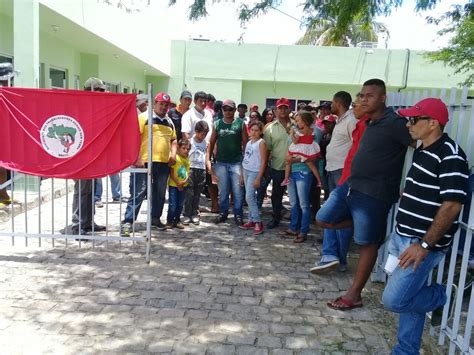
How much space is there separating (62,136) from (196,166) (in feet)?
7.30

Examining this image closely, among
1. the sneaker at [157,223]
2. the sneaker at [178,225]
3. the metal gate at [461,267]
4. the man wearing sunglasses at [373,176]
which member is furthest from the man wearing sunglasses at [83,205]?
the metal gate at [461,267]

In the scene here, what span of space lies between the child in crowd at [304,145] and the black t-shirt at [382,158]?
2.02 meters

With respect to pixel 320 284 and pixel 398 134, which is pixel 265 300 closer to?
pixel 320 284

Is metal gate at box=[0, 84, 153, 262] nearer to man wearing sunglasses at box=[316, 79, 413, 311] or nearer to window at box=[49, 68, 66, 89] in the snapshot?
man wearing sunglasses at box=[316, 79, 413, 311]

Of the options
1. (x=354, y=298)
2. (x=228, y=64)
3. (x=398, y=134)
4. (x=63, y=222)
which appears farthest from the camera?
(x=228, y=64)

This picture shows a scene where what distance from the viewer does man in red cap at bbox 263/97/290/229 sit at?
6.54m

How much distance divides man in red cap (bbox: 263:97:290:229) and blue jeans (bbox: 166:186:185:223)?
1401 millimetres

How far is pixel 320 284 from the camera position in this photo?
463 centimetres

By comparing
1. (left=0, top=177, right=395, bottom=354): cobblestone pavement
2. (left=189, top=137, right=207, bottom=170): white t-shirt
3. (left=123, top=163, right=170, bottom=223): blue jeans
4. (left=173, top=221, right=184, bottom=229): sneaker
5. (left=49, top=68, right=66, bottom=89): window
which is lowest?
(left=0, top=177, right=395, bottom=354): cobblestone pavement

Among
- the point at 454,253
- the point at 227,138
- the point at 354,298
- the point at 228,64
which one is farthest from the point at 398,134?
the point at 228,64

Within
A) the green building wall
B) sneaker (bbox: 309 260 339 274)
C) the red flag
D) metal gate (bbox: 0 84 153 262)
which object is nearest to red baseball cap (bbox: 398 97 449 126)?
sneaker (bbox: 309 260 339 274)

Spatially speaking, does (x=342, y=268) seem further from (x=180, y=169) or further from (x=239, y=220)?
(x=180, y=169)

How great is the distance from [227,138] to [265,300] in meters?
3.04

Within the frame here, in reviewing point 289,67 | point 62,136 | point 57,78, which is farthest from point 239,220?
point 289,67
